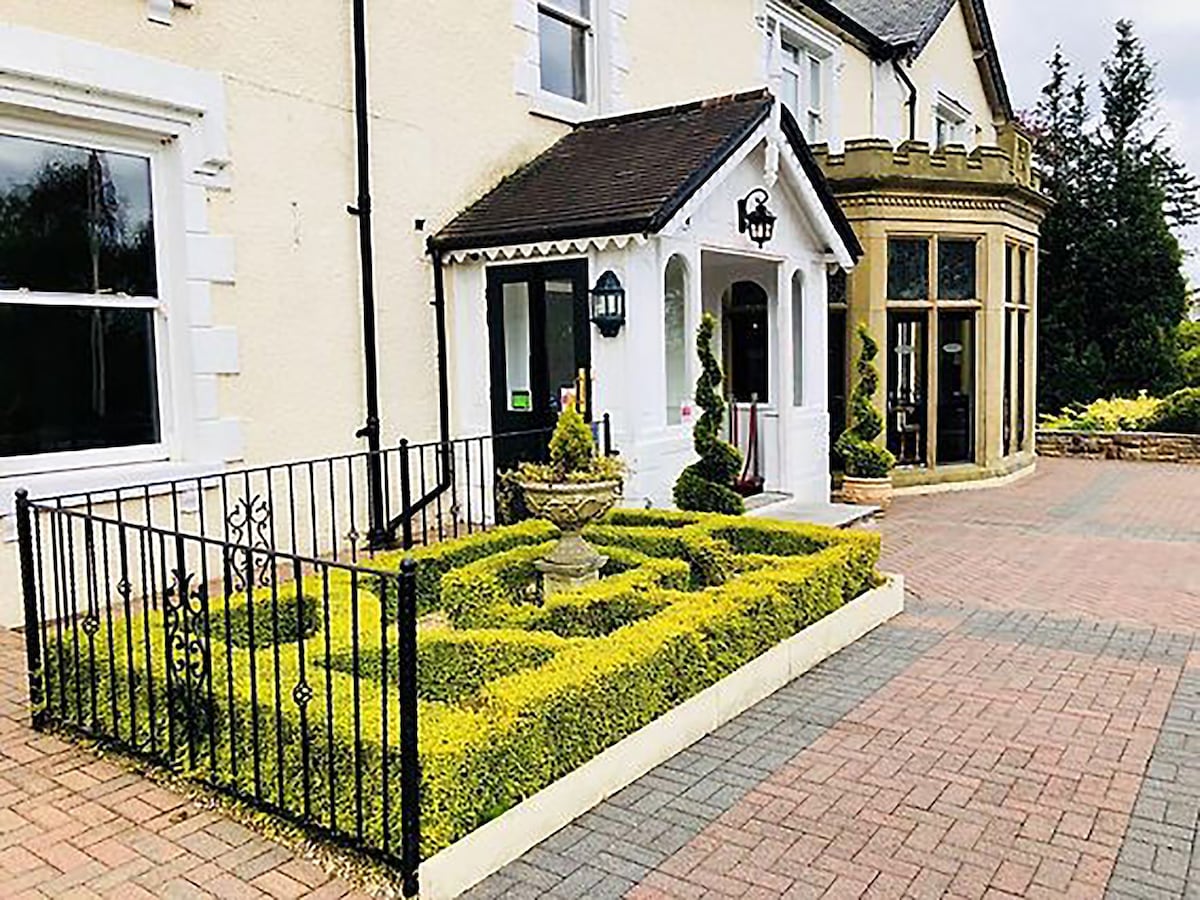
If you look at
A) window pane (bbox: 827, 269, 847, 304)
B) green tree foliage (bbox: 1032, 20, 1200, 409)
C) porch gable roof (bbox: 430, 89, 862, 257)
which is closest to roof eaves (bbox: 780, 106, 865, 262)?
porch gable roof (bbox: 430, 89, 862, 257)

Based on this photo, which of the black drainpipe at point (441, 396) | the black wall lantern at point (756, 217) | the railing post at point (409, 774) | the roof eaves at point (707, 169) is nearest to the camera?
the railing post at point (409, 774)

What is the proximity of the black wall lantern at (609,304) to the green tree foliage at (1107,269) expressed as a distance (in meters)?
17.1

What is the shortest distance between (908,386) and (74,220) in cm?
1137

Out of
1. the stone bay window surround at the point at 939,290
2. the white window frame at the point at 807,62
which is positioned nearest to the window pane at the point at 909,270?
the stone bay window surround at the point at 939,290

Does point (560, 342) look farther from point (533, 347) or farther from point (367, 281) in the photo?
point (367, 281)

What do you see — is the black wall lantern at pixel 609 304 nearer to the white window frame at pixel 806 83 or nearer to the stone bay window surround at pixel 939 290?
the stone bay window surround at pixel 939 290

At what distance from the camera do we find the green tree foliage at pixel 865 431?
1265 centimetres

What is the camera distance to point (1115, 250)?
22359 millimetres

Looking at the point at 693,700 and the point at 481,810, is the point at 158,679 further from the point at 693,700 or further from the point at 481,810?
the point at 693,700

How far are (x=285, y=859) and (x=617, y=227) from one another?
599 centimetres

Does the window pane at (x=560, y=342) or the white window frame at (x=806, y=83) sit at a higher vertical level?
the white window frame at (x=806, y=83)

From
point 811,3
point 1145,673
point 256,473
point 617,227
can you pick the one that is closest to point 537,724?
point 1145,673

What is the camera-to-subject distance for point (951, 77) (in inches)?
770

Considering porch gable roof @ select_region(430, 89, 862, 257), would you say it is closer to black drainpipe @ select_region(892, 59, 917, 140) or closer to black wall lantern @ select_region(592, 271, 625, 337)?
black wall lantern @ select_region(592, 271, 625, 337)
